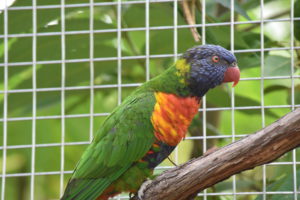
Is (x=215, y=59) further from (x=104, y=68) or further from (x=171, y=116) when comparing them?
(x=104, y=68)

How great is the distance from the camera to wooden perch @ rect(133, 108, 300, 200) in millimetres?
2088

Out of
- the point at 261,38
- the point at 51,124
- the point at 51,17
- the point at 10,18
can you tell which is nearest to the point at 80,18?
the point at 51,17

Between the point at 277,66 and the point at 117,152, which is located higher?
the point at 277,66

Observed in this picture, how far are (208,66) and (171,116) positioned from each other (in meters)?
0.28

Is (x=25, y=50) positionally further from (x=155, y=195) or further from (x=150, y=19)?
(x=155, y=195)

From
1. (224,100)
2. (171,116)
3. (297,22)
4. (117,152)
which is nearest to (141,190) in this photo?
(117,152)

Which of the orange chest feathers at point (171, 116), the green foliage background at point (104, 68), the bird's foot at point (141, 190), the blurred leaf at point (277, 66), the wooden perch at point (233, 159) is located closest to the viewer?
the wooden perch at point (233, 159)

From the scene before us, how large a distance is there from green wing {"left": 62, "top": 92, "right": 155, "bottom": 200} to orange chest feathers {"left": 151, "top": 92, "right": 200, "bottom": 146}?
1.3 inches

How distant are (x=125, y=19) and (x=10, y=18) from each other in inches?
22.7

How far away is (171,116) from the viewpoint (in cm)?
252

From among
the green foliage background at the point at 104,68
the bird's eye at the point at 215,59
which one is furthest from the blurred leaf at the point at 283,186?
the bird's eye at the point at 215,59

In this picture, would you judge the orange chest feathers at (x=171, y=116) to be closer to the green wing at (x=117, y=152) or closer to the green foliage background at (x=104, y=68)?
the green wing at (x=117, y=152)

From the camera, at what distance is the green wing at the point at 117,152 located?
248cm

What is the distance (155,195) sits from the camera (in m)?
2.34
